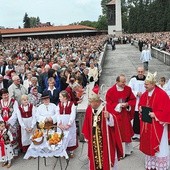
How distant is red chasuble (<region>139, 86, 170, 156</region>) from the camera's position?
19.1ft

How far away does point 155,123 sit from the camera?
19.5ft

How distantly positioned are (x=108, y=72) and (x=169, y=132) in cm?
1628

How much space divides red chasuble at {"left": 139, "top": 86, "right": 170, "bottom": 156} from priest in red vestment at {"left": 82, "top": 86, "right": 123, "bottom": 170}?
69 cm

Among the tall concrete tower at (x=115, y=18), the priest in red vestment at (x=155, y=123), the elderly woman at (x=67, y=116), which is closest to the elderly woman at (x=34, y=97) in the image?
the elderly woman at (x=67, y=116)

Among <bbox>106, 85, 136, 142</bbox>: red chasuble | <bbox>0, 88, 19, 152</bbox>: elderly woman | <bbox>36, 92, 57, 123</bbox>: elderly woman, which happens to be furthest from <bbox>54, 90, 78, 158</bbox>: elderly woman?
<bbox>0, 88, 19, 152</bbox>: elderly woman

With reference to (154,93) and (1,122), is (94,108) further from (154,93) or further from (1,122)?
(1,122)

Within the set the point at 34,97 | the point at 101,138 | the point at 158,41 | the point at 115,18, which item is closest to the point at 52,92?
the point at 34,97

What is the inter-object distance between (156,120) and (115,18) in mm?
82841

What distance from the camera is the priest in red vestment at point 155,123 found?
5.86 meters

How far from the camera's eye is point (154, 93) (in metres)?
6.00

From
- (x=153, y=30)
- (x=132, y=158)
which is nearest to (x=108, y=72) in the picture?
(x=132, y=158)

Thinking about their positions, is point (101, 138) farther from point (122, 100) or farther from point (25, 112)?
point (25, 112)

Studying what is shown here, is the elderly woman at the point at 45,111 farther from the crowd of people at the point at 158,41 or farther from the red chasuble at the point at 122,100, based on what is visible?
the crowd of people at the point at 158,41

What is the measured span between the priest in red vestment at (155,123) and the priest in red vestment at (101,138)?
0.72 metres
